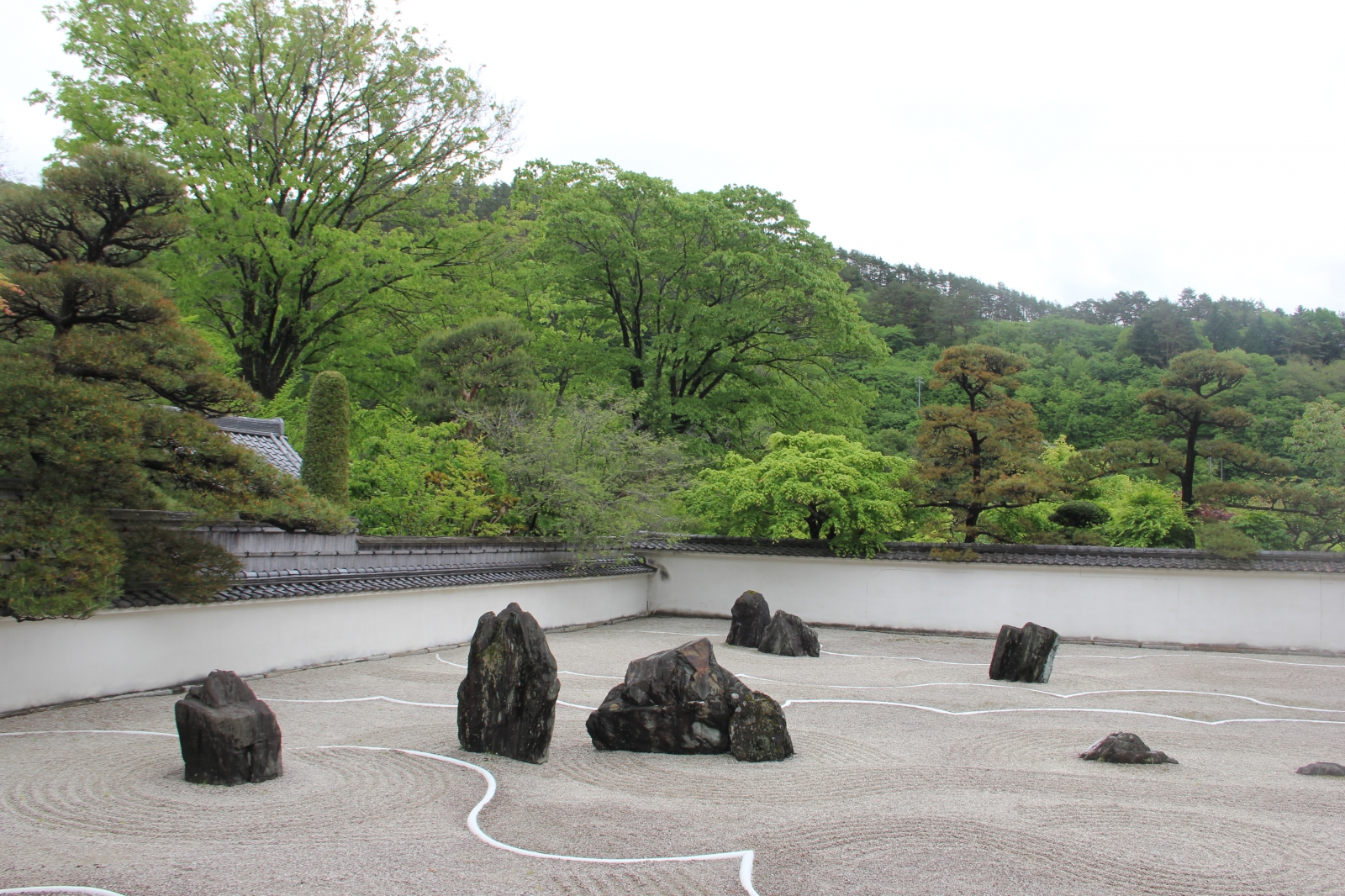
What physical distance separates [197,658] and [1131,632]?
16.6m

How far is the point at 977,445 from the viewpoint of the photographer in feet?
62.5

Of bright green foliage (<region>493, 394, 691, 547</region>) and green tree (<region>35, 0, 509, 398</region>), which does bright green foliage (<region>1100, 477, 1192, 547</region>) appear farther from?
green tree (<region>35, 0, 509, 398</region>)

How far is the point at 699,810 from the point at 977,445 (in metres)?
14.9

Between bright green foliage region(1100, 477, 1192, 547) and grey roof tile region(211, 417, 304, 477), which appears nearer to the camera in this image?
grey roof tile region(211, 417, 304, 477)

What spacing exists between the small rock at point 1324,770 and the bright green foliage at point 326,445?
15755 millimetres

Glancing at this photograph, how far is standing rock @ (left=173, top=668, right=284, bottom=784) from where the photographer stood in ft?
19.7

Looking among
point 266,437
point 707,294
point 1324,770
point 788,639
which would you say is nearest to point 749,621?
point 788,639

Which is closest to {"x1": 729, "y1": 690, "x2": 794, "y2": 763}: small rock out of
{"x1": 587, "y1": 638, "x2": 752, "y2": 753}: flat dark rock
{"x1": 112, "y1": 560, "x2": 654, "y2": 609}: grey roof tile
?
{"x1": 587, "y1": 638, "x2": 752, "y2": 753}: flat dark rock

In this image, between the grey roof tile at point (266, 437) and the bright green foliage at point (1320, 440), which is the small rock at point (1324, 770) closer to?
the grey roof tile at point (266, 437)

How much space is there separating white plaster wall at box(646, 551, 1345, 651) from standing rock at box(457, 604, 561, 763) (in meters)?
13.7

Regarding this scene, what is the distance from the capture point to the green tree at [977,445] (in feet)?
61.0

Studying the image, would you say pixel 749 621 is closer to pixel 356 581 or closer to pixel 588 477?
pixel 588 477

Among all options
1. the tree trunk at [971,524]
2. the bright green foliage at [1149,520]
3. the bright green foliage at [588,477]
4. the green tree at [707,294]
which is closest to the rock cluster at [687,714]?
the bright green foliage at [588,477]

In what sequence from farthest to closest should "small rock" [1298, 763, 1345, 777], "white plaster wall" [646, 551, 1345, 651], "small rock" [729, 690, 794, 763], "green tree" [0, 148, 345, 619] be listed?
"white plaster wall" [646, 551, 1345, 651], "green tree" [0, 148, 345, 619], "small rock" [729, 690, 794, 763], "small rock" [1298, 763, 1345, 777]
